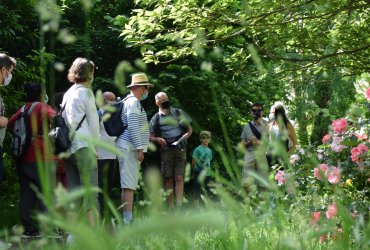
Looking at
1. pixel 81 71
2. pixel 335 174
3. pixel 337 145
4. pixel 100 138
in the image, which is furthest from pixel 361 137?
pixel 335 174

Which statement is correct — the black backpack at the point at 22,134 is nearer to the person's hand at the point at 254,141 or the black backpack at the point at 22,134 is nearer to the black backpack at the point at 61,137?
the black backpack at the point at 61,137

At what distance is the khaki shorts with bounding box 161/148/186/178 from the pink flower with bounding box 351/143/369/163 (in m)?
5.06

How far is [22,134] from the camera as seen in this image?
261 inches

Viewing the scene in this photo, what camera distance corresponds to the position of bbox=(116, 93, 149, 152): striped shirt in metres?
7.55

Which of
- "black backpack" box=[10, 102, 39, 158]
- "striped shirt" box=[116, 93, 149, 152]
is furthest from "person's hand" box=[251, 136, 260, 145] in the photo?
"black backpack" box=[10, 102, 39, 158]

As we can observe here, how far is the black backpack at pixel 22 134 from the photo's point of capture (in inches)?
260

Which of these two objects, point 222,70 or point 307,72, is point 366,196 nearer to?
point 307,72

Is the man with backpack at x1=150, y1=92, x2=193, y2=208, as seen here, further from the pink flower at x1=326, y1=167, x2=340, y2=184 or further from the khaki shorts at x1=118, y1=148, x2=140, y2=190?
the pink flower at x1=326, y1=167, x2=340, y2=184

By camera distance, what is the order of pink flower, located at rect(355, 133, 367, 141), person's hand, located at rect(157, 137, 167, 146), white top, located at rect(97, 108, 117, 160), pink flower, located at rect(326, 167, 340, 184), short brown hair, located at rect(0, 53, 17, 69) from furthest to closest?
person's hand, located at rect(157, 137, 167, 146) < white top, located at rect(97, 108, 117, 160) < short brown hair, located at rect(0, 53, 17, 69) < pink flower, located at rect(355, 133, 367, 141) < pink flower, located at rect(326, 167, 340, 184)

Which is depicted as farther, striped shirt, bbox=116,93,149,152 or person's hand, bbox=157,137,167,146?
person's hand, bbox=157,137,167,146

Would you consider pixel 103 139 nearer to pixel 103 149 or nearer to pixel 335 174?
pixel 103 149

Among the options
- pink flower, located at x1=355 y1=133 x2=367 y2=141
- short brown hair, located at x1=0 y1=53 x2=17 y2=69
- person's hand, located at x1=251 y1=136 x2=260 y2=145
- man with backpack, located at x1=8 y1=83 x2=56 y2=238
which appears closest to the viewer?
pink flower, located at x1=355 y1=133 x2=367 y2=141

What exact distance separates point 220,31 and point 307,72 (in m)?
1.43

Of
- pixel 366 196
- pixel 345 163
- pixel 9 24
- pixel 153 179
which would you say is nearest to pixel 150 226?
pixel 153 179
